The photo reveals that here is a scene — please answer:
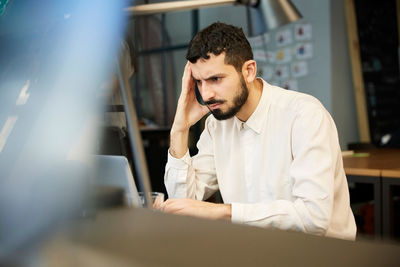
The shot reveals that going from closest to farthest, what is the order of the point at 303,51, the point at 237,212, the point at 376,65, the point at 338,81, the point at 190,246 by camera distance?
the point at 190,246 < the point at 237,212 < the point at 303,51 < the point at 338,81 < the point at 376,65

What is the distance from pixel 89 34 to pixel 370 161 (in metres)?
1.54

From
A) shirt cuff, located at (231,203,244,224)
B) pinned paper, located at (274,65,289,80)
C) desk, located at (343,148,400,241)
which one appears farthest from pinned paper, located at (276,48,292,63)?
desk, located at (343,148,400,241)

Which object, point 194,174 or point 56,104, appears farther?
point 194,174

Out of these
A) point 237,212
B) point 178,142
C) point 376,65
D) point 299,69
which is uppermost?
point 376,65

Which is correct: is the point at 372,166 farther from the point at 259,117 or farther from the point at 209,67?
the point at 209,67

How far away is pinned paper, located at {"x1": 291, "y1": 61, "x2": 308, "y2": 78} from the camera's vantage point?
0.75 m

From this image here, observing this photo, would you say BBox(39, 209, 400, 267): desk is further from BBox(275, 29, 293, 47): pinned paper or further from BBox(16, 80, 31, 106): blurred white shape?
BBox(275, 29, 293, 47): pinned paper

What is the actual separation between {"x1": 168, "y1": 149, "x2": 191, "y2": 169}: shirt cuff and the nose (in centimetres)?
11

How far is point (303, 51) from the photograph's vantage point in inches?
30.9

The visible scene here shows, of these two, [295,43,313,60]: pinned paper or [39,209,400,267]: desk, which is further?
[295,43,313,60]: pinned paper

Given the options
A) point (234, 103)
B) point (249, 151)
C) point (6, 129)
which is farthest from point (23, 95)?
point (249, 151)

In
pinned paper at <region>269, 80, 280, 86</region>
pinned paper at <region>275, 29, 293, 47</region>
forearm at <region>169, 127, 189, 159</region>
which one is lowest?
forearm at <region>169, 127, 189, 159</region>

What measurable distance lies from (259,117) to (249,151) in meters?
0.06

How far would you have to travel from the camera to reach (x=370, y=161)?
5.52 feet
